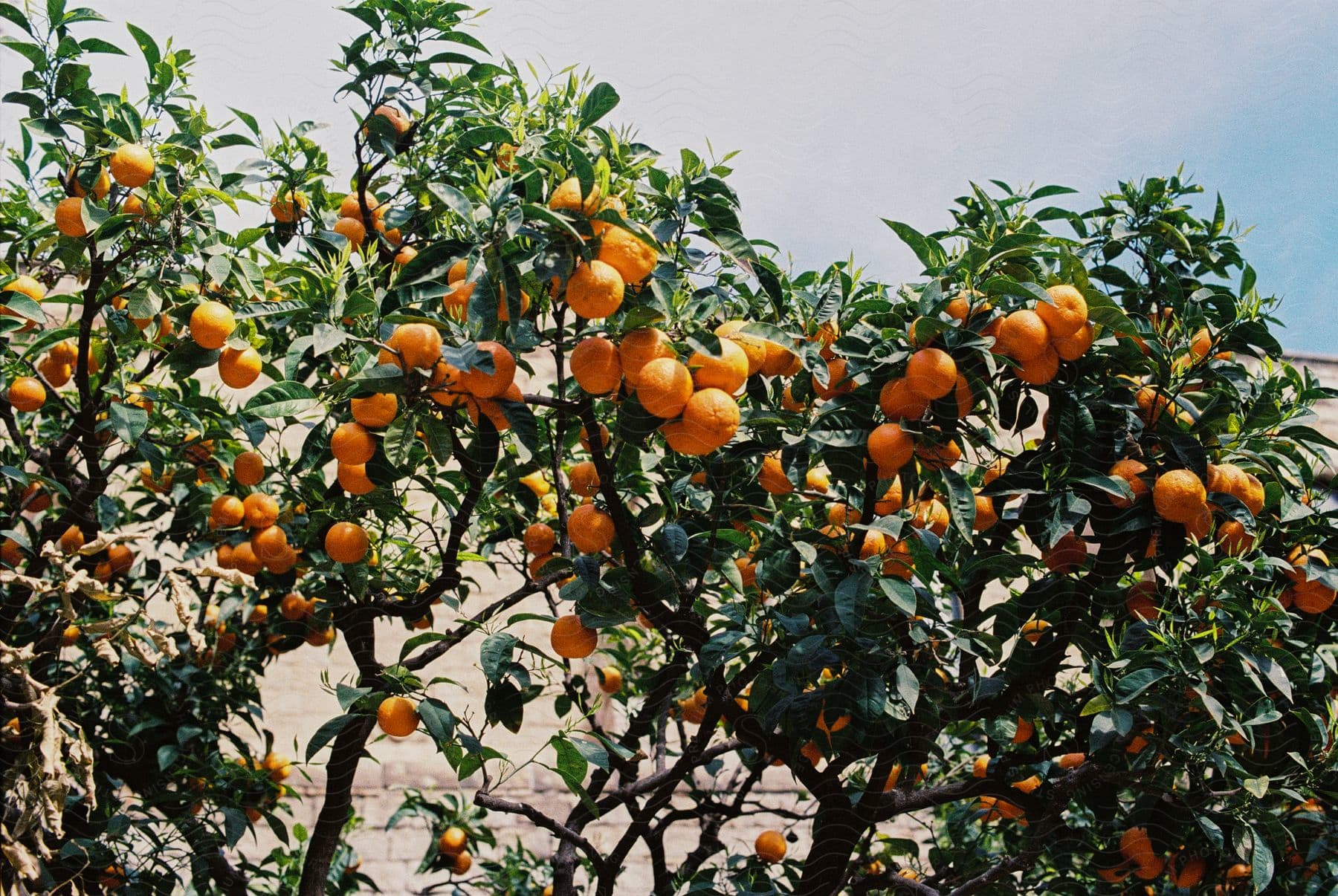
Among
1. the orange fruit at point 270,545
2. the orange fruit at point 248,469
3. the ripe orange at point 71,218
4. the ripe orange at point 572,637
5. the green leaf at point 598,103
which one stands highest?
the green leaf at point 598,103

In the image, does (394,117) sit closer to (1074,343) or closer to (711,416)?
(711,416)

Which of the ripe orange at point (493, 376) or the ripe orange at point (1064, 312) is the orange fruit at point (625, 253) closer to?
the ripe orange at point (493, 376)

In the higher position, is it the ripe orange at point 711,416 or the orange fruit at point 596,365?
the orange fruit at point 596,365

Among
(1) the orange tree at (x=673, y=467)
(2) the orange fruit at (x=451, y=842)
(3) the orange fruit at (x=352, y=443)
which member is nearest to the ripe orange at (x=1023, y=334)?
(1) the orange tree at (x=673, y=467)

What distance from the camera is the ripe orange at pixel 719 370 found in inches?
35.9

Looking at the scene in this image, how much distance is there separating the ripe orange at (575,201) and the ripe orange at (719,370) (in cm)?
15

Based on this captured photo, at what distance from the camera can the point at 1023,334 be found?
99cm

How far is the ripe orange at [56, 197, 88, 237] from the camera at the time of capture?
3.76ft

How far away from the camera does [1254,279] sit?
3.85ft


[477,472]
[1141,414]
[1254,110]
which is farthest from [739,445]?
[1254,110]

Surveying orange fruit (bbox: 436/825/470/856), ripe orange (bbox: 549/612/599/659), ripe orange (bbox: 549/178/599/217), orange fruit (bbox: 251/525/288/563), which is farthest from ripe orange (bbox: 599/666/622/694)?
ripe orange (bbox: 549/178/599/217)

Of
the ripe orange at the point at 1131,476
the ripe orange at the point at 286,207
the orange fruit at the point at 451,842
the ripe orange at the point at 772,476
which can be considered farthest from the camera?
the orange fruit at the point at 451,842

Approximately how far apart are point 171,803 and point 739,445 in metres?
0.96

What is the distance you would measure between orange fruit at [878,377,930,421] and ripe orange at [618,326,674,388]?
0.73ft
